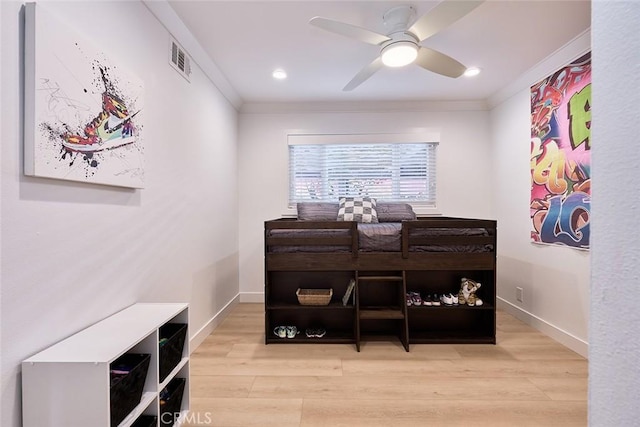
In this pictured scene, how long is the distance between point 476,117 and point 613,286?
140 inches

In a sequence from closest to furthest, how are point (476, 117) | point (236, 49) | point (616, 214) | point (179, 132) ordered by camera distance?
point (616, 214), point (179, 132), point (236, 49), point (476, 117)

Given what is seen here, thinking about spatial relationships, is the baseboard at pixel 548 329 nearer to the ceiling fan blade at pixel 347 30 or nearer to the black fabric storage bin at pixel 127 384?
the ceiling fan blade at pixel 347 30

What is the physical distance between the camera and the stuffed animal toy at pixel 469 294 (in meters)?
2.40

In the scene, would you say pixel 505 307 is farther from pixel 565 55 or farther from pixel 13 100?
pixel 13 100

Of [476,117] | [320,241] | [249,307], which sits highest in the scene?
[476,117]

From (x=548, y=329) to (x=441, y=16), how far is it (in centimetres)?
260

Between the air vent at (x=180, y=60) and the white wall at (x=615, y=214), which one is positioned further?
the air vent at (x=180, y=60)

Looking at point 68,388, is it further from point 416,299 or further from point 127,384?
point 416,299

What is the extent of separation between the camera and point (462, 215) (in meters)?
3.51

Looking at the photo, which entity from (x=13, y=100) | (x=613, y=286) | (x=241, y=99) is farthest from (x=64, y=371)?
(x=241, y=99)

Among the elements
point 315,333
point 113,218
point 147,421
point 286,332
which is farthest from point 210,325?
point 113,218

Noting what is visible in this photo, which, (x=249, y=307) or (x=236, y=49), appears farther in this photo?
(x=249, y=307)

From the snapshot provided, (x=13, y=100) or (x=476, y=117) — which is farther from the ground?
(x=476, y=117)

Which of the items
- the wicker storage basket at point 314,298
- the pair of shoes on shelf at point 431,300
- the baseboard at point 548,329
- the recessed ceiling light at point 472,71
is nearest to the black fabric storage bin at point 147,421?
the wicker storage basket at point 314,298
